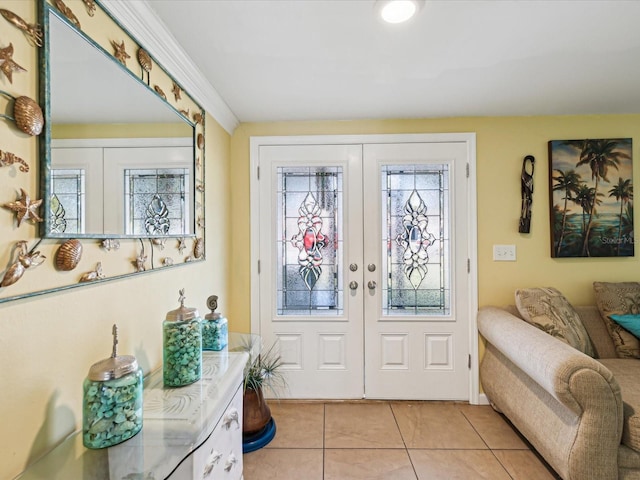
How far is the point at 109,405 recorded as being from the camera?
86cm

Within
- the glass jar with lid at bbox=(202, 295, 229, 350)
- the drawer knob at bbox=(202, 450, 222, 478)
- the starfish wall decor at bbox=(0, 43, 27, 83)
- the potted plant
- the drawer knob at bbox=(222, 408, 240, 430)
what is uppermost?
the starfish wall decor at bbox=(0, 43, 27, 83)

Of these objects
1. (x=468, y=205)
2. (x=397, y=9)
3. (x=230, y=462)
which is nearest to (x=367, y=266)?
(x=468, y=205)

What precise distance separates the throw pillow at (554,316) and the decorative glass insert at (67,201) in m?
2.40

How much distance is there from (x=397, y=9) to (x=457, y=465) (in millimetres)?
2277

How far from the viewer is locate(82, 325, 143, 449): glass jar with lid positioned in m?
0.85

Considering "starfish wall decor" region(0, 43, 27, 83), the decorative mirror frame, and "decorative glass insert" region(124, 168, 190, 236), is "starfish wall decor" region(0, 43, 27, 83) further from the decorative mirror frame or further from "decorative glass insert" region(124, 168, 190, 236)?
"decorative glass insert" region(124, 168, 190, 236)

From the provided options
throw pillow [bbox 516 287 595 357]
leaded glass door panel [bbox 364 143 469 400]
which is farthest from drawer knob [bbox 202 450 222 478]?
throw pillow [bbox 516 287 595 357]

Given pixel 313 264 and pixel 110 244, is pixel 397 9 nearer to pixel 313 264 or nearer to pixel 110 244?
pixel 110 244

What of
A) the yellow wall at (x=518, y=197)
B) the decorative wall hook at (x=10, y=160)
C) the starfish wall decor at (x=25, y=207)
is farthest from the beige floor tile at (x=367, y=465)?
the decorative wall hook at (x=10, y=160)

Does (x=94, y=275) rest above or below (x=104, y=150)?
below

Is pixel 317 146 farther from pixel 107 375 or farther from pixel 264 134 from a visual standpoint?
pixel 107 375

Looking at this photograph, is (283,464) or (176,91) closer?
(176,91)

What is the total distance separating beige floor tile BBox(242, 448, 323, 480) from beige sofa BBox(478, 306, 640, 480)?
1.20 m

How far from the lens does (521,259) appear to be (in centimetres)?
242
